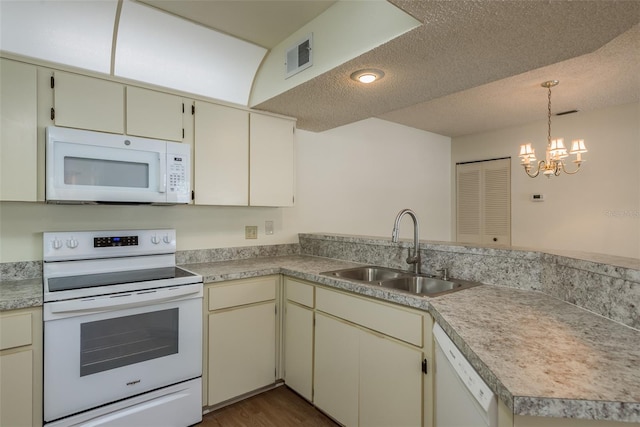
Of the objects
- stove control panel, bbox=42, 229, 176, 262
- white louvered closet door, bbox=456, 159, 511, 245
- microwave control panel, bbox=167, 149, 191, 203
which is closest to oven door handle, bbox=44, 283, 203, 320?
stove control panel, bbox=42, 229, 176, 262

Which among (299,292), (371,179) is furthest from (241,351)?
(371,179)

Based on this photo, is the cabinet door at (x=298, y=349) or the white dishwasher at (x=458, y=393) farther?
the cabinet door at (x=298, y=349)

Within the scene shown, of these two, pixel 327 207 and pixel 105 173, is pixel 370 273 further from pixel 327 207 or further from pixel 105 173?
pixel 105 173


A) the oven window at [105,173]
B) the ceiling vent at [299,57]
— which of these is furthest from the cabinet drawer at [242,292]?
the ceiling vent at [299,57]

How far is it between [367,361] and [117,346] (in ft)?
4.37

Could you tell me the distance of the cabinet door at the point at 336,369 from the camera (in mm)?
1868

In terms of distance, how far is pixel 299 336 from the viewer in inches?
90.0

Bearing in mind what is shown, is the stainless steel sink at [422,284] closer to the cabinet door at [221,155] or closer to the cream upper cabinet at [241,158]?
the cream upper cabinet at [241,158]

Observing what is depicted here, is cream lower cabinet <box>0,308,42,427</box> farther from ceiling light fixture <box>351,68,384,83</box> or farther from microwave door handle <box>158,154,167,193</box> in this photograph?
ceiling light fixture <box>351,68,384,83</box>

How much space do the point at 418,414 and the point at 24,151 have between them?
91.0 inches

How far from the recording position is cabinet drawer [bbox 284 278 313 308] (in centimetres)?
219

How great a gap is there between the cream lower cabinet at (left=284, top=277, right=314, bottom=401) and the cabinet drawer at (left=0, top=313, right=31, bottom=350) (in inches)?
55.2

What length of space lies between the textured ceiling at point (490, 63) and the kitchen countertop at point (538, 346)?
1177mm

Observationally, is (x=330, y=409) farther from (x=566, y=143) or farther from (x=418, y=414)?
(x=566, y=143)
